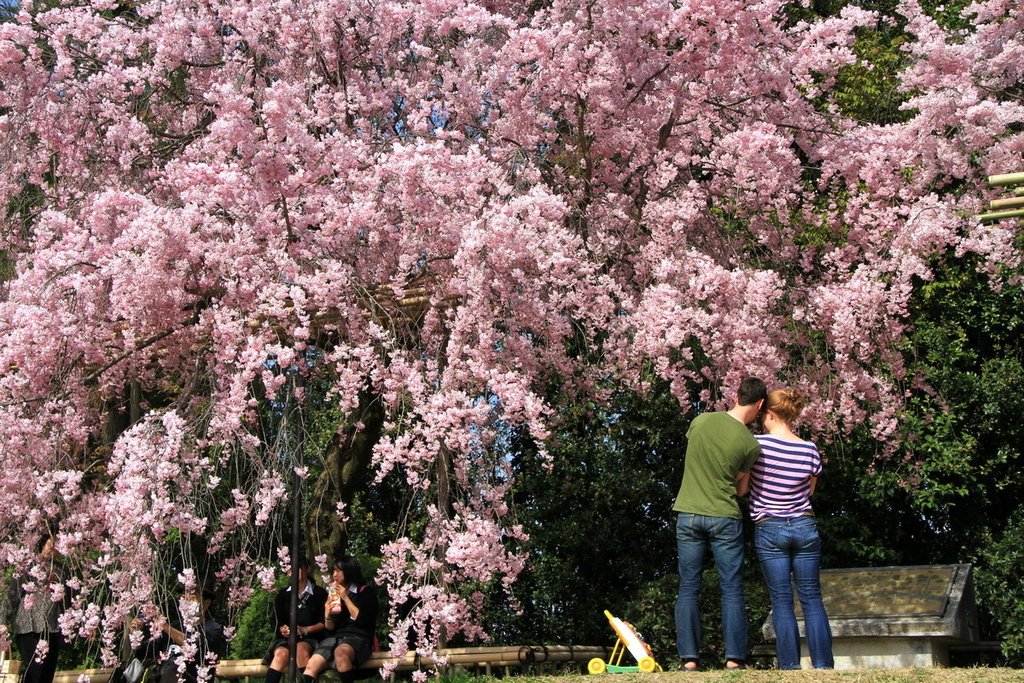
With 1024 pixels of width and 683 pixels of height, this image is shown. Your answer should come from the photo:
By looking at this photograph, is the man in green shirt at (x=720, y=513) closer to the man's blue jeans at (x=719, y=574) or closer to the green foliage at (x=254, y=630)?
the man's blue jeans at (x=719, y=574)

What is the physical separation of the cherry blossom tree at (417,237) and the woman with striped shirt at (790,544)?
1282mm

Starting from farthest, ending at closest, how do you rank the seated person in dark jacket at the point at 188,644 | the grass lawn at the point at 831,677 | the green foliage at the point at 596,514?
the green foliage at the point at 596,514, the seated person in dark jacket at the point at 188,644, the grass lawn at the point at 831,677

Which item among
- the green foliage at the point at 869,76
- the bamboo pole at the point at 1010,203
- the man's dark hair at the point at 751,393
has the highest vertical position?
the green foliage at the point at 869,76

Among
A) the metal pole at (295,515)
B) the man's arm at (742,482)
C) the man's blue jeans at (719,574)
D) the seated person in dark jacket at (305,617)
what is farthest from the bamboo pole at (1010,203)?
the seated person in dark jacket at (305,617)

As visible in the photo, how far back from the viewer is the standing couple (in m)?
5.44

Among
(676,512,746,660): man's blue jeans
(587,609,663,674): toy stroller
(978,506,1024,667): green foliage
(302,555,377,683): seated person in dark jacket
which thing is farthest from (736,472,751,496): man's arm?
(978,506,1024,667): green foliage

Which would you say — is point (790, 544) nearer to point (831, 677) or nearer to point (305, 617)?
point (831, 677)

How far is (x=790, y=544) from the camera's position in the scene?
543 centimetres

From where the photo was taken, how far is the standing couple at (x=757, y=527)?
17.9 feet

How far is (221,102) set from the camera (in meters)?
6.87

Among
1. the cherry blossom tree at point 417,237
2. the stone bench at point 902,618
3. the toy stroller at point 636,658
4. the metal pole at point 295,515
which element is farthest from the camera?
the stone bench at point 902,618

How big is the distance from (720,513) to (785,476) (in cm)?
35

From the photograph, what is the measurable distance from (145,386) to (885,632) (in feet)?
15.7

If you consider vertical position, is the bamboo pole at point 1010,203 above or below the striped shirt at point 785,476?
above
